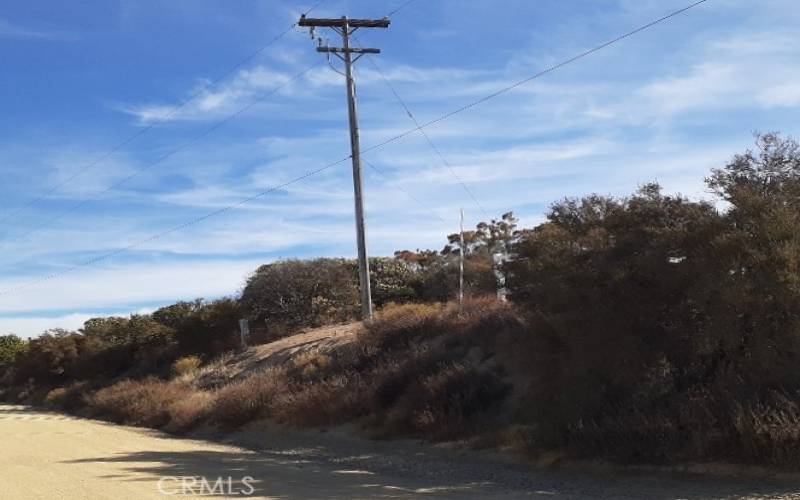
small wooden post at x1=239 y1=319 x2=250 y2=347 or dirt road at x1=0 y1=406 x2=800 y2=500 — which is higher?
small wooden post at x1=239 y1=319 x2=250 y2=347

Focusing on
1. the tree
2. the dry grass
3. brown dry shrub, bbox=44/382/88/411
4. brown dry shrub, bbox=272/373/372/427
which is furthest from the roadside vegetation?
the tree

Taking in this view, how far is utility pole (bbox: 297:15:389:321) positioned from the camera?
93.7 ft

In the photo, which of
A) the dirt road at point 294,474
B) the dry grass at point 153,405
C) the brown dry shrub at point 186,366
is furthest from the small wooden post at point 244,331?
the dirt road at point 294,474

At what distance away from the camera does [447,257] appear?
153 ft

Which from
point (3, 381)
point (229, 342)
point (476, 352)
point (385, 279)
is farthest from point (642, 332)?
point (3, 381)

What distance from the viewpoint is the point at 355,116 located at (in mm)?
28844

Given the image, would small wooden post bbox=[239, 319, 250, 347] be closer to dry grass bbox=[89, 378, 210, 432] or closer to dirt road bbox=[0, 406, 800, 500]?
dry grass bbox=[89, 378, 210, 432]

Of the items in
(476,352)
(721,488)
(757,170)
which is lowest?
(721,488)

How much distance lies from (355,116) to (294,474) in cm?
1698

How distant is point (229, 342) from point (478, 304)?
17251mm

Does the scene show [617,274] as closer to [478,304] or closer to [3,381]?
[478,304]
